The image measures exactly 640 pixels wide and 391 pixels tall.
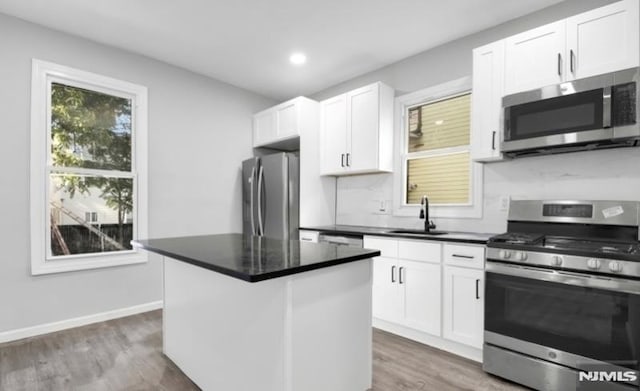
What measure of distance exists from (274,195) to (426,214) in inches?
69.5

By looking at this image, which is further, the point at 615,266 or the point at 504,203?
the point at 504,203

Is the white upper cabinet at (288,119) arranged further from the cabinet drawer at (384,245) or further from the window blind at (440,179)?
the cabinet drawer at (384,245)

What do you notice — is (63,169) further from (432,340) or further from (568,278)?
(568,278)

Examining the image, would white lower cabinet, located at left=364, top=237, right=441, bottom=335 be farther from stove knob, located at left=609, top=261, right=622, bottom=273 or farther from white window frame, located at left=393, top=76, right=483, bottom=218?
stove knob, located at left=609, top=261, right=622, bottom=273

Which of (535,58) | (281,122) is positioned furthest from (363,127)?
(535,58)

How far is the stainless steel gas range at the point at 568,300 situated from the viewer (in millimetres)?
1698

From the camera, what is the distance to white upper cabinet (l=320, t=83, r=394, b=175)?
3385 millimetres

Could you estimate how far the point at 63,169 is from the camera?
9.77ft

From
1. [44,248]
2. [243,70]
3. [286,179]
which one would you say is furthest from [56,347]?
[243,70]

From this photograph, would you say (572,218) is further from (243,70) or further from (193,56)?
(193,56)

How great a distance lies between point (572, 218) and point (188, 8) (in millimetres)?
3394

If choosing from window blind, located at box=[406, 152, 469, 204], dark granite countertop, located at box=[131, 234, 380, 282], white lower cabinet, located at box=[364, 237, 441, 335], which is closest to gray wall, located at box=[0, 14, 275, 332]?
dark granite countertop, located at box=[131, 234, 380, 282]

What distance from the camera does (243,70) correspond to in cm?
380

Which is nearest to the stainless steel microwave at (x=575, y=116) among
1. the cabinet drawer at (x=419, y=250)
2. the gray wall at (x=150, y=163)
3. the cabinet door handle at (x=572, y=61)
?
the cabinet door handle at (x=572, y=61)
